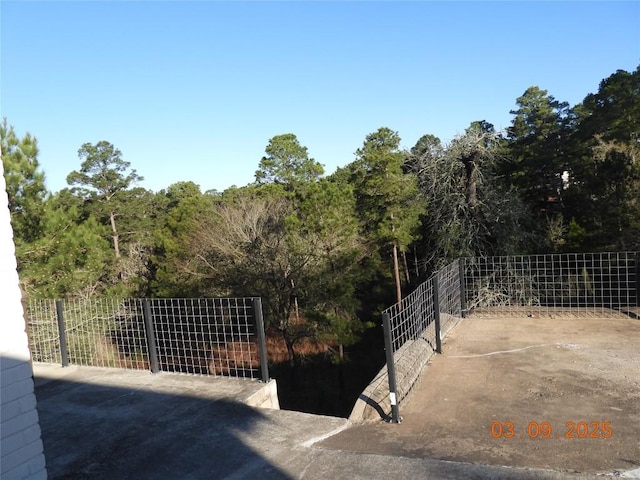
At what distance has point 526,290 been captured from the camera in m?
8.85

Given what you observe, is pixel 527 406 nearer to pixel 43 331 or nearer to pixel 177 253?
pixel 43 331

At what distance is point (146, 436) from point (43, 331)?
4.14 metres

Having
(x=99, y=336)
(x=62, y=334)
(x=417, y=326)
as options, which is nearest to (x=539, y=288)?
(x=417, y=326)

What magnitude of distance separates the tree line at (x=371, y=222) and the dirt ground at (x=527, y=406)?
5.36m

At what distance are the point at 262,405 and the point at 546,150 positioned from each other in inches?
627

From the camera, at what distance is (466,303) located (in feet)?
23.7

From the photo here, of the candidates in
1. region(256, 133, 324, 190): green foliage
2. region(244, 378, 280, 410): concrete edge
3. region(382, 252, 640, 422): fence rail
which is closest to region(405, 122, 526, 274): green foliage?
region(382, 252, 640, 422): fence rail

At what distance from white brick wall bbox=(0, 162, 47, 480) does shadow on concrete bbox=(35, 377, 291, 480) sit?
3.17 ft

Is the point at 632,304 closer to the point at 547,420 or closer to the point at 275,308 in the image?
the point at 547,420

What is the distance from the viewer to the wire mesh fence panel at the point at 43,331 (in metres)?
6.64

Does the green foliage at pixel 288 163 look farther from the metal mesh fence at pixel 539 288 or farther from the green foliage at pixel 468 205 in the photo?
the metal mesh fence at pixel 539 288

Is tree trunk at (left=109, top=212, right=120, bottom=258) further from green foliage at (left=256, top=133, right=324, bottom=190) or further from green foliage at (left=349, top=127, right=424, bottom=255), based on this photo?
green foliage at (left=349, top=127, right=424, bottom=255)

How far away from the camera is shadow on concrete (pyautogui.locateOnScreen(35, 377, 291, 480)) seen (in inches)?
128

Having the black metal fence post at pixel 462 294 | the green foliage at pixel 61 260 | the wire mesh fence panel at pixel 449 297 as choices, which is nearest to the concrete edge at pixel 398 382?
the wire mesh fence panel at pixel 449 297
